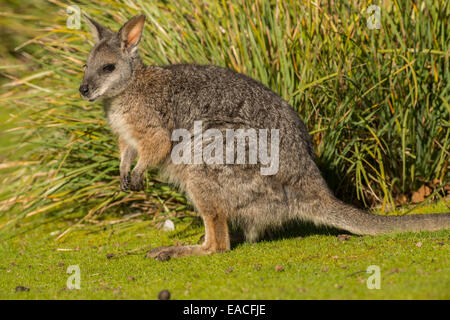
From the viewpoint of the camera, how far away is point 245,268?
425 centimetres

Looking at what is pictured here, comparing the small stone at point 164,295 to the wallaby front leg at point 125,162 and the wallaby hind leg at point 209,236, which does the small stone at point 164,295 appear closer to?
the wallaby hind leg at point 209,236

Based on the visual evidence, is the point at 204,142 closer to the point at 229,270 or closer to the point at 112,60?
the point at 229,270

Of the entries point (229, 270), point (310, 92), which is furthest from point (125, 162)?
point (310, 92)

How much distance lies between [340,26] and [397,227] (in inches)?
98.0

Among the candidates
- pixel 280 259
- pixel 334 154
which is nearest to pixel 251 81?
pixel 334 154

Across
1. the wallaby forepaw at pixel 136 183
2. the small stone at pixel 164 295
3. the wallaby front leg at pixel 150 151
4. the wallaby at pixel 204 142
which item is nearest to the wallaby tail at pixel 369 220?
the wallaby at pixel 204 142

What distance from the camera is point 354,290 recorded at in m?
3.42

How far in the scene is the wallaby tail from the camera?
448 cm

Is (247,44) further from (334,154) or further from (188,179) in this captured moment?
(188,179)

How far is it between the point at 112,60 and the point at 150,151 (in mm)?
959

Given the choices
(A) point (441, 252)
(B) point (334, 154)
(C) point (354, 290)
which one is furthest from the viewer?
(B) point (334, 154)

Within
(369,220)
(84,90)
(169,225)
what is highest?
(84,90)

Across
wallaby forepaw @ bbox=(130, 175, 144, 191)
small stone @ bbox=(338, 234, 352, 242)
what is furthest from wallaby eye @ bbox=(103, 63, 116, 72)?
small stone @ bbox=(338, 234, 352, 242)

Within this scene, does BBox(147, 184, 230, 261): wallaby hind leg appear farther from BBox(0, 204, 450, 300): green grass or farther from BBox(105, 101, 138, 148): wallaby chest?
BBox(105, 101, 138, 148): wallaby chest
